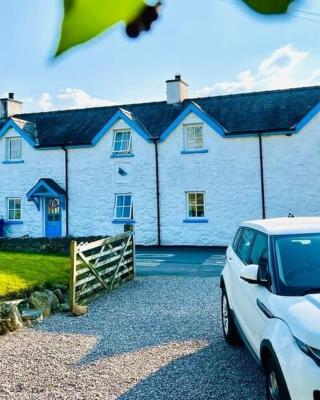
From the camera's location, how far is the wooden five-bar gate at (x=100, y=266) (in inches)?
369

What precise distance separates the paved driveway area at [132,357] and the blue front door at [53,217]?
12.9 m

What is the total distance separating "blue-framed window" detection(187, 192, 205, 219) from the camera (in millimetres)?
20062

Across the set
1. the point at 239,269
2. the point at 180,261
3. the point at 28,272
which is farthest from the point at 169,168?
the point at 239,269

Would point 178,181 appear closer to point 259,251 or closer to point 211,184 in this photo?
point 211,184

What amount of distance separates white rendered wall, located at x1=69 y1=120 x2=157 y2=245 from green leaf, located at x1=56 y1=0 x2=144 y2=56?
20.1 metres

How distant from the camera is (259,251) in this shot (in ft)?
17.4

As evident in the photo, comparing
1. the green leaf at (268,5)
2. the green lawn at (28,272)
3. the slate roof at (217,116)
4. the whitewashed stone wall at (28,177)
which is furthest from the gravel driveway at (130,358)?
the whitewashed stone wall at (28,177)

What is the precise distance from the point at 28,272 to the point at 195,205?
1063 centimetres

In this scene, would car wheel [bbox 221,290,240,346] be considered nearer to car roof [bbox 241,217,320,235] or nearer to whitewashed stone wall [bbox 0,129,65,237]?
car roof [bbox 241,217,320,235]

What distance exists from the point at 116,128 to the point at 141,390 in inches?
668

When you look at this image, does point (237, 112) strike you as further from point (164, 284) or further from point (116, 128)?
point (164, 284)

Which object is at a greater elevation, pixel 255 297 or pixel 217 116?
pixel 217 116

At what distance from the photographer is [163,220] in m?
20.4

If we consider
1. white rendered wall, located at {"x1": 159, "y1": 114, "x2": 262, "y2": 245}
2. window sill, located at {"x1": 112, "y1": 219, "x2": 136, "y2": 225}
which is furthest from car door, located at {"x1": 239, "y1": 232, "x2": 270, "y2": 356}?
window sill, located at {"x1": 112, "y1": 219, "x2": 136, "y2": 225}
